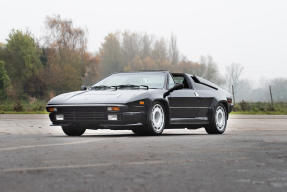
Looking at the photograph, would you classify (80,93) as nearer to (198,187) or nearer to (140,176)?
(140,176)

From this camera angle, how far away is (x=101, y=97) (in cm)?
1146

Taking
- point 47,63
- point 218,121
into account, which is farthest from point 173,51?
point 218,121

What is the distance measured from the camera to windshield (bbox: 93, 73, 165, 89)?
12.3 meters

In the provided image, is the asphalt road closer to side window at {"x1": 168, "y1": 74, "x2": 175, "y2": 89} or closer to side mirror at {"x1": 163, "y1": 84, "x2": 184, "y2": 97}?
side mirror at {"x1": 163, "y1": 84, "x2": 184, "y2": 97}

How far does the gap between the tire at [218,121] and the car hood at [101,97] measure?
2294 millimetres

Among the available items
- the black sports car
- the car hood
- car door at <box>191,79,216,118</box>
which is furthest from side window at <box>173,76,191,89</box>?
the car hood

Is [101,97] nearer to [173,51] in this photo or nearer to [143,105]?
[143,105]

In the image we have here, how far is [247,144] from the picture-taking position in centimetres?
942

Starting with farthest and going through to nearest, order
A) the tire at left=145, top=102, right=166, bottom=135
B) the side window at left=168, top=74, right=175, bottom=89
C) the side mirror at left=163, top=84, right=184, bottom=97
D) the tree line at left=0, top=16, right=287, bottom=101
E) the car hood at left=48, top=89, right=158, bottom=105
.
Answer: the tree line at left=0, top=16, right=287, bottom=101
the side window at left=168, top=74, right=175, bottom=89
the side mirror at left=163, top=84, right=184, bottom=97
the tire at left=145, top=102, right=166, bottom=135
the car hood at left=48, top=89, right=158, bottom=105

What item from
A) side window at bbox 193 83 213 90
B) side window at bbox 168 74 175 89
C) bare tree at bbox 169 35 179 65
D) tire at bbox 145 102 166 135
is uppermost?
bare tree at bbox 169 35 179 65

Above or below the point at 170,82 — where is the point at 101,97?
below

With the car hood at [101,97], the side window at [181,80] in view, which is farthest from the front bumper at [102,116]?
the side window at [181,80]

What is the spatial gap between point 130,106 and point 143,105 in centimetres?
30

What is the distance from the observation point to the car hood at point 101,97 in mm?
11289
